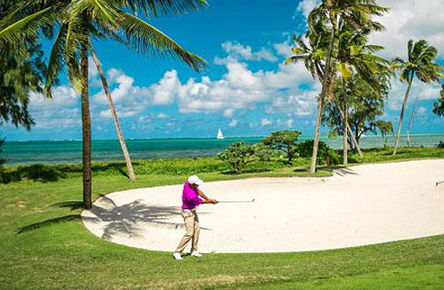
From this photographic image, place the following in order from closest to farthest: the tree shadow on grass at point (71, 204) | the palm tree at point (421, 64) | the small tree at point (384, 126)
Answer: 1. the tree shadow on grass at point (71, 204)
2. the palm tree at point (421, 64)
3. the small tree at point (384, 126)

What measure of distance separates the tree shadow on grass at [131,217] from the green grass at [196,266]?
46.7 inches

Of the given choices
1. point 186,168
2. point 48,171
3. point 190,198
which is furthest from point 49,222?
point 186,168

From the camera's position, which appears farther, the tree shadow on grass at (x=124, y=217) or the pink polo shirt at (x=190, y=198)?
the tree shadow on grass at (x=124, y=217)

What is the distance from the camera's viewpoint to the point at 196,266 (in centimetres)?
709

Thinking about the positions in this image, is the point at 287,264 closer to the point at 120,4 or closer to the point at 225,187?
the point at 120,4

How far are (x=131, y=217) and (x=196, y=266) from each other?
610 centimetres

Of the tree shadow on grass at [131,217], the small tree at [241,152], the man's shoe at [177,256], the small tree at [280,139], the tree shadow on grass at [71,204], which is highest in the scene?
the small tree at [280,139]

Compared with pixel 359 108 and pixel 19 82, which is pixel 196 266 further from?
pixel 359 108

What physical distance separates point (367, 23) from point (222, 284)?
1735cm

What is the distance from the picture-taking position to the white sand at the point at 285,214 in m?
9.75

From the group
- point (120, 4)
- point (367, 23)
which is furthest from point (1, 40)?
point (367, 23)

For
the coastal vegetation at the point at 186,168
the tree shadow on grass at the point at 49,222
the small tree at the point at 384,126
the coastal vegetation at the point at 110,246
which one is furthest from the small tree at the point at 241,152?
the small tree at the point at 384,126

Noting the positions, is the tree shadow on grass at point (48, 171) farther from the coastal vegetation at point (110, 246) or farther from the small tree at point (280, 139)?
the small tree at point (280, 139)

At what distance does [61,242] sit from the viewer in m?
9.05
